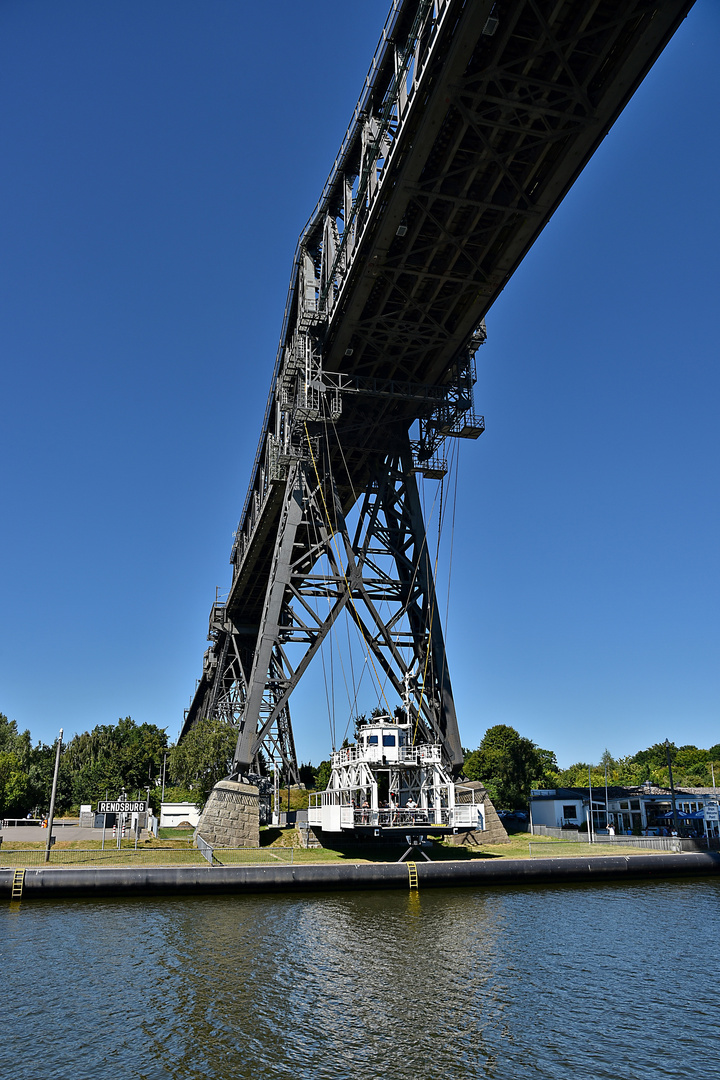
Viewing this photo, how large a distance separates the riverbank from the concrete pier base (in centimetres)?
530

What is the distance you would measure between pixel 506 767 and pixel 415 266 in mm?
55315

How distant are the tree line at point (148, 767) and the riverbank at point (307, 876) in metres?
31.0

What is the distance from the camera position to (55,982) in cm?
1578

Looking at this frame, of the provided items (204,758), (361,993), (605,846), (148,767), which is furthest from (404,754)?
(148,767)

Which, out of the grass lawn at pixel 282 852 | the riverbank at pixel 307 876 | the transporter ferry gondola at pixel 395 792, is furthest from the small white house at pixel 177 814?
the riverbank at pixel 307 876

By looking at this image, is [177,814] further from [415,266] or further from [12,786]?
[415,266]

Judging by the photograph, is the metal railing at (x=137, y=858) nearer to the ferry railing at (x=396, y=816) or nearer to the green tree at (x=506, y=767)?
the ferry railing at (x=396, y=816)

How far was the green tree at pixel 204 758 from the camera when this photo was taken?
59656 millimetres

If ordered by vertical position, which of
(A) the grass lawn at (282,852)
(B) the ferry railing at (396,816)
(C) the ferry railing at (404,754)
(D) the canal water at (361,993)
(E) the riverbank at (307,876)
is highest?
(C) the ferry railing at (404,754)

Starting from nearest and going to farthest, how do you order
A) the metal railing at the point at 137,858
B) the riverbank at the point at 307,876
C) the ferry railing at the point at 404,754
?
the riverbank at the point at 307,876 → the metal railing at the point at 137,858 → the ferry railing at the point at 404,754

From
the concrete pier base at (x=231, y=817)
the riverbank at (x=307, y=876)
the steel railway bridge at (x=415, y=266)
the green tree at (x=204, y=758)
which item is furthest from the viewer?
the green tree at (x=204, y=758)

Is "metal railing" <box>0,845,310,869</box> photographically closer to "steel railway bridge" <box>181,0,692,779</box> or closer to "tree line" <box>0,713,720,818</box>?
"steel railway bridge" <box>181,0,692,779</box>

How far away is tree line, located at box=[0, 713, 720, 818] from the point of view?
6122cm

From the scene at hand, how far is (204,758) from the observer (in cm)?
5956
